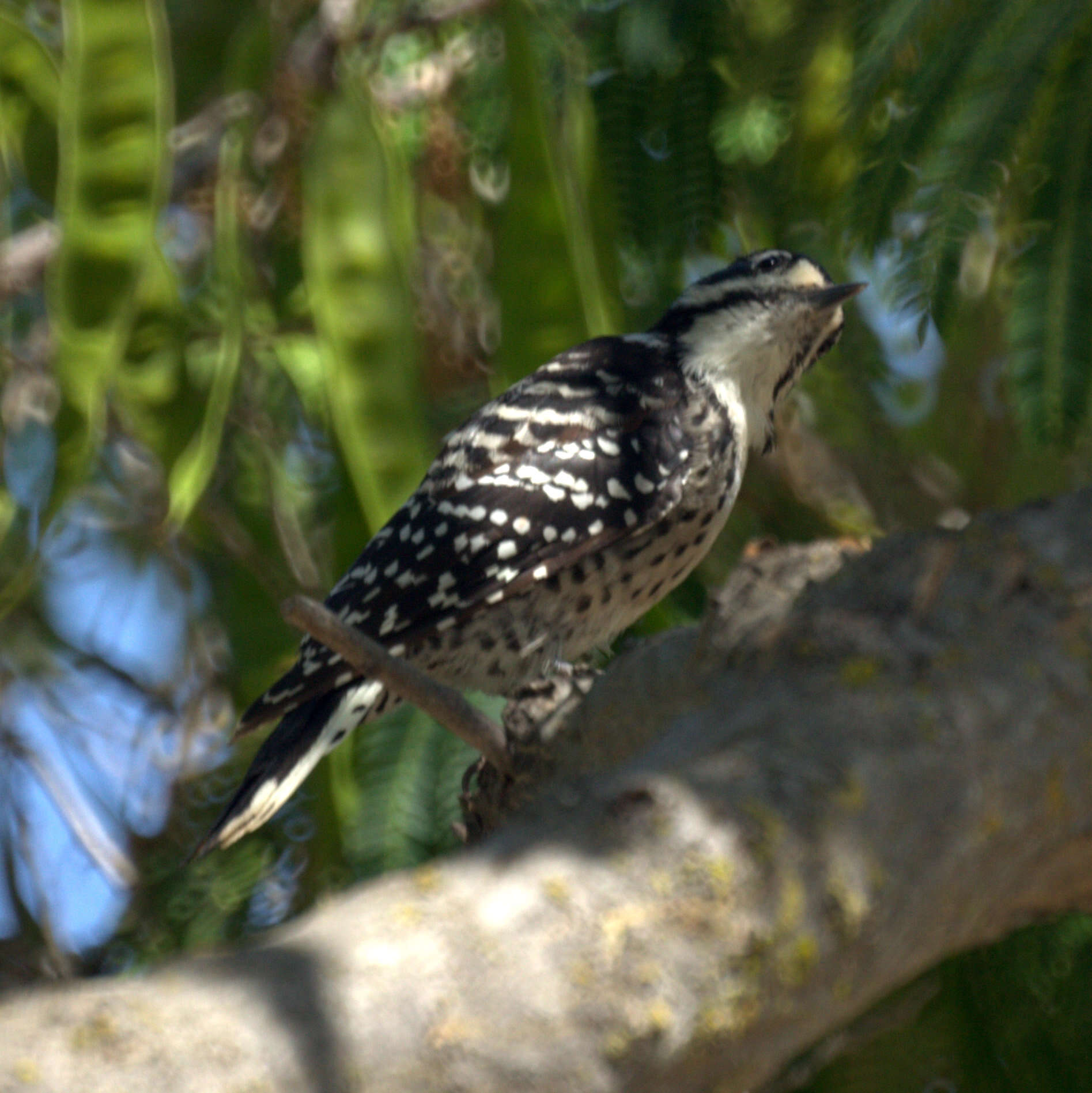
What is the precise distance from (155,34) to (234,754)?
1.66m

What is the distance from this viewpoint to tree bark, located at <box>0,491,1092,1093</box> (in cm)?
127

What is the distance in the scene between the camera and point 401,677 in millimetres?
1957

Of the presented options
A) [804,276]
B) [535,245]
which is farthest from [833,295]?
[535,245]

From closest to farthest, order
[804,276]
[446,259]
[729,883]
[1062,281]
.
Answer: [729,883] < [1062,281] < [804,276] < [446,259]

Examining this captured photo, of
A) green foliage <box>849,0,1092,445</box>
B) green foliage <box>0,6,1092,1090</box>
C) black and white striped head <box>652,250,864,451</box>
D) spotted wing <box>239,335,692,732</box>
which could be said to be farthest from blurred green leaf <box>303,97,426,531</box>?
green foliage <box>849,0,1092,445</box>

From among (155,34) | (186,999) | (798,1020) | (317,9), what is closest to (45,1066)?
(186,999)

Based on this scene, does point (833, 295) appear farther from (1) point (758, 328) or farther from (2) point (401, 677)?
(2) point (401, 677)

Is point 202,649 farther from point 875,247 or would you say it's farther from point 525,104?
point 875,247

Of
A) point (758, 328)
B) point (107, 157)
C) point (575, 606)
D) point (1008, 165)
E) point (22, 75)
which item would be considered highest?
point (22, 75)

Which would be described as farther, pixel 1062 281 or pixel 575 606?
pixel 575 606

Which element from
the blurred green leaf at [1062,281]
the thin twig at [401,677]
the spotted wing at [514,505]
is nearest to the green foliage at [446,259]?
the blurred green leaf at [1062,281]

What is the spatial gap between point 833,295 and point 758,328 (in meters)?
0.20

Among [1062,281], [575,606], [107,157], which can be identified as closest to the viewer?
[1062,281]

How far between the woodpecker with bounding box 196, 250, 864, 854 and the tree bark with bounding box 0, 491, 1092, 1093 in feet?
3.00
